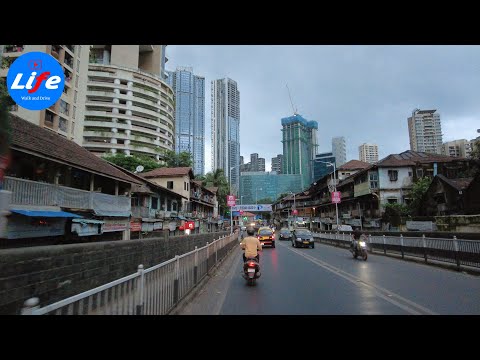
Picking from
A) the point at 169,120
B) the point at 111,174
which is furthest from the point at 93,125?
the point at 111,174

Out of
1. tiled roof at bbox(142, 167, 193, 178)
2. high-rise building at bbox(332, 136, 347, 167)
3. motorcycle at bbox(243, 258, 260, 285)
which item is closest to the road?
motorcycle at bbox(243, 258, 260, 285)

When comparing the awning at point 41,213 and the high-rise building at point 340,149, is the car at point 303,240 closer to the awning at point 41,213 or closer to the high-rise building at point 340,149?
the awning at point 41,213

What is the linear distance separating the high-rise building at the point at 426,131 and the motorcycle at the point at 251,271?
188 feet

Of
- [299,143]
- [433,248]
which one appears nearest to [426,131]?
[299,143]

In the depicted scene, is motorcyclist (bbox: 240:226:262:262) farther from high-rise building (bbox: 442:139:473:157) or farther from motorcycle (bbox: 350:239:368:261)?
high-rise building (bbox: 442:139:473:157)

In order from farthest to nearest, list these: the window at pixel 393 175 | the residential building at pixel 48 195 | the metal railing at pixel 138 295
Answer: the window at pixel 393 175, the residential building at pixel 48 195, the metal railing at pixel 138 295

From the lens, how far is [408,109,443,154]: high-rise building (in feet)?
187

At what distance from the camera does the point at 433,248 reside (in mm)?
13750

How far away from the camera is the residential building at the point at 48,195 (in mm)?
14047

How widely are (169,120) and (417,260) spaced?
72135 mm

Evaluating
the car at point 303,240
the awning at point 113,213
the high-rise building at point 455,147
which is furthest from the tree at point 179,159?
the high-rise building at point 455,147

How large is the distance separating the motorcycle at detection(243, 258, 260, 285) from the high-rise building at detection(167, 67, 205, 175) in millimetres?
116172

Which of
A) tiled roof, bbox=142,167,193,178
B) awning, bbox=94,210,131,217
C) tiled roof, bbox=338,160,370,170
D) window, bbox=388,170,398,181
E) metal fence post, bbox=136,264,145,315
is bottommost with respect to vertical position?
metal fence post, bbox=136,264,145,315
